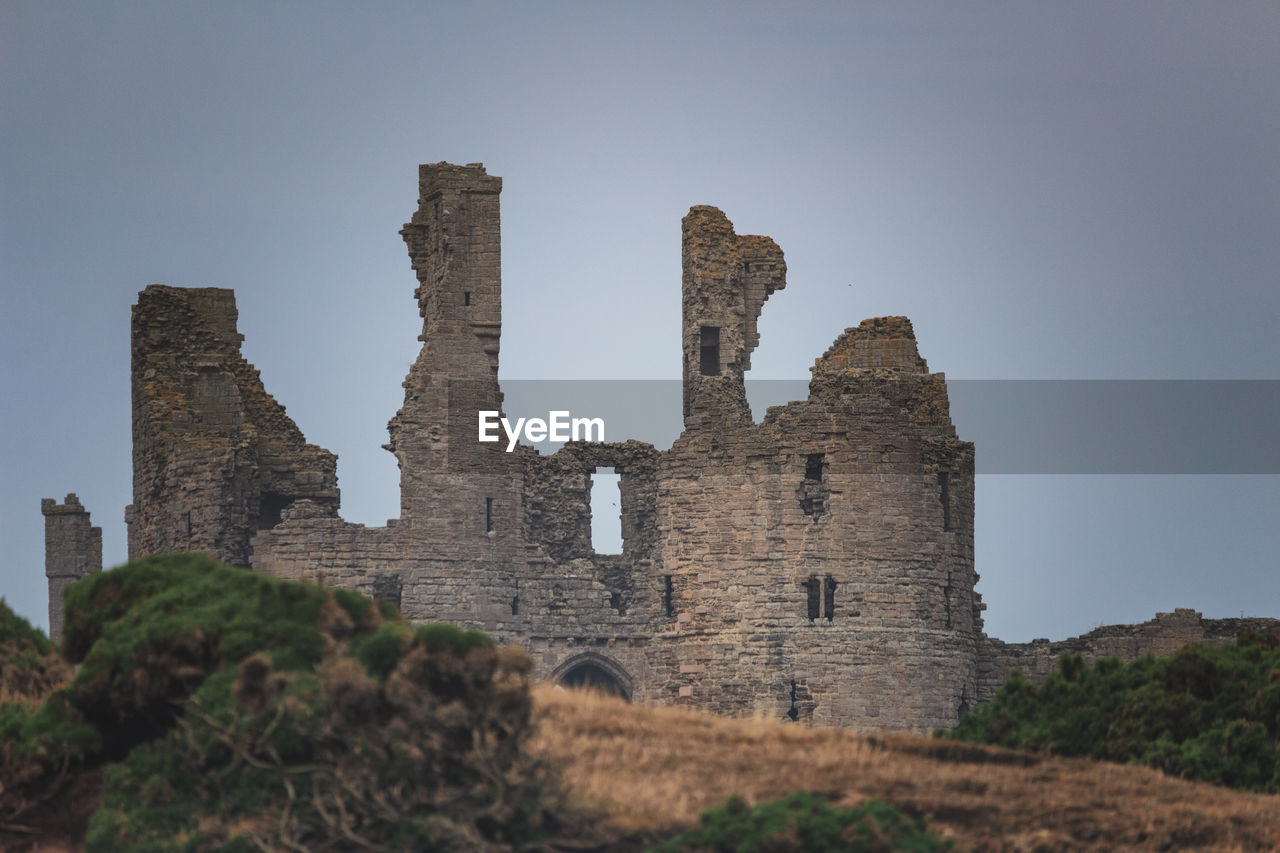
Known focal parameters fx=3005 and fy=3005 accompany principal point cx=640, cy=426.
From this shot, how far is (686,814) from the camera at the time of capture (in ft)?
91.9

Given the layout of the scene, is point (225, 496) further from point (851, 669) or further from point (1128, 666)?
point (1128, 666)

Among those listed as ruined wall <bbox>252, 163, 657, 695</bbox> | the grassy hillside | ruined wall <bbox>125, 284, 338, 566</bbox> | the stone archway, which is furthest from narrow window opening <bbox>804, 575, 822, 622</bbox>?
the grassy hillside

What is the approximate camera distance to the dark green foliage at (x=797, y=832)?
2670 cm

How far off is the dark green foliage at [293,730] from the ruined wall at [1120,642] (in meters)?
23.5

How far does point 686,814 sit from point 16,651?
27.5 ft

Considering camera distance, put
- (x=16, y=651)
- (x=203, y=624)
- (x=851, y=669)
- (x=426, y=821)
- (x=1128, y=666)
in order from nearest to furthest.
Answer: (x=426, y=821), (x=203, y=624), (x=16, y=651), (x=1128, y=666), (x=851, y=669)

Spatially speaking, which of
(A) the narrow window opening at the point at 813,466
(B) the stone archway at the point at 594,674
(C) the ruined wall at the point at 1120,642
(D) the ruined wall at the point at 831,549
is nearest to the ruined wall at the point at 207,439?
(B) the stone archway at the point at 594,674

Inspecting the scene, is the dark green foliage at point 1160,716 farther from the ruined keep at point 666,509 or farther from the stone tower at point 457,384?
the stone tower at point 457,384

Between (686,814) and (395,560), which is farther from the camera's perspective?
(395,560)

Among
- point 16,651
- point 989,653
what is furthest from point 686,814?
point 989,653

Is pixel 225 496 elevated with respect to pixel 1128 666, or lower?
elevated

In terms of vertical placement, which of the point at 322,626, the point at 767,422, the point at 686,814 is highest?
the point at 767,422

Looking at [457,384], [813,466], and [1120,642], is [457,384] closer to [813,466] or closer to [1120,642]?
[813,466]

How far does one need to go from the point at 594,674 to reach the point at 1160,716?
17.7m
